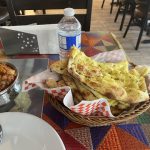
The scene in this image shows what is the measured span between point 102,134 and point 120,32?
2.29 meters

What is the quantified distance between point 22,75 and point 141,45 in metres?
1.90

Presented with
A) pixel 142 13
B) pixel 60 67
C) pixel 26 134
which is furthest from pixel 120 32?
pixel 26 134

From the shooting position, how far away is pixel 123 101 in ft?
1.52

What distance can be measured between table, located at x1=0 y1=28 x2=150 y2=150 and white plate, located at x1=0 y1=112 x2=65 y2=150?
0.06 metres

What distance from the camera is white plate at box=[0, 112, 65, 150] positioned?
442mm

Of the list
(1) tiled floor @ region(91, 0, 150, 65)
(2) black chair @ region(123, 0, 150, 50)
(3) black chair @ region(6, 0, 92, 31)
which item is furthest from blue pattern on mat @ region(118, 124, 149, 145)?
(2) black chair @ region(123, 0, 150, 50)

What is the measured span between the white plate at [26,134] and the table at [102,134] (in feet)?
0.20

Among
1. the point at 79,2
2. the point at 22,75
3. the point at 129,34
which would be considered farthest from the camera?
the point at 129,34

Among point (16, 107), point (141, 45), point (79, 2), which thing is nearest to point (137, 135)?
point (16, 107)

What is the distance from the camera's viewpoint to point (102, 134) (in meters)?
0.51

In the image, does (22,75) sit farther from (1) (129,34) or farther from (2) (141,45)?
(1) (129,34)

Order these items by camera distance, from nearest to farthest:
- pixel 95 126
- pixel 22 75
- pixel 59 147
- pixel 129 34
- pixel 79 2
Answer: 1. pixel 59 147
2. pixel 95 126
3. pixel 22 75
4. pixel 79 2
5. pixel 129 34

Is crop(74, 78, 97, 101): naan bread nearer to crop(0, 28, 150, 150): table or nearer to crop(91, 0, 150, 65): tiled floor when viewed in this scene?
crop(0, 28, 150, 150): table

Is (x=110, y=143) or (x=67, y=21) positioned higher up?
(x=67, y=21)
